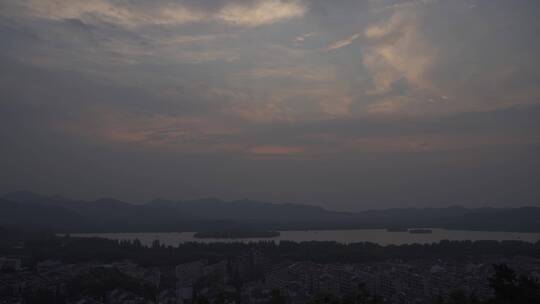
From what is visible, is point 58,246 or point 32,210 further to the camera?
point 32,210

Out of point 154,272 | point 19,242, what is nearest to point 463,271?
point 154,272

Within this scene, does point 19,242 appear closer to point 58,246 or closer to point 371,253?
point 58,246

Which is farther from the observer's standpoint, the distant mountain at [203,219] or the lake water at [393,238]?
the distant mountain at [203,219]

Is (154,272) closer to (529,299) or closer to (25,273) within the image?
(25,273)

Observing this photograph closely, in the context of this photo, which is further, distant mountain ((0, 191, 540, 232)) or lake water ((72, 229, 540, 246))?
distant mountain ((0, 191, 540, 232))

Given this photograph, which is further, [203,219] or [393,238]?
[203,219]

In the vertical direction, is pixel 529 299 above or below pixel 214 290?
above

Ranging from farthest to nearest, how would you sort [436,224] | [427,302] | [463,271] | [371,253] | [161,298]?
1. [436,224]
2. [371,253]
3. [463,271]
4. [161,298]
5. [427,302]

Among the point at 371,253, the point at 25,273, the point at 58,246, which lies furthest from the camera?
the point at 58,246
